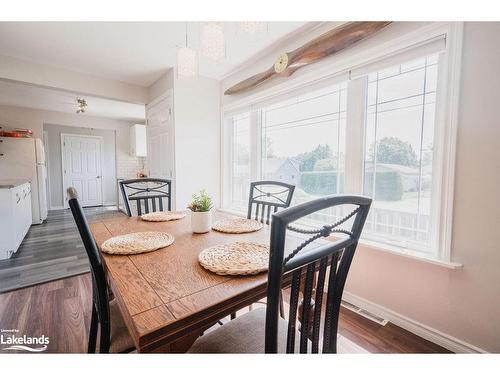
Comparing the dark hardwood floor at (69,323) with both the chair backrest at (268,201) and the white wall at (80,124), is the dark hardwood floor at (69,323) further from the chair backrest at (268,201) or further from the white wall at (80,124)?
the white wall at (80,124)

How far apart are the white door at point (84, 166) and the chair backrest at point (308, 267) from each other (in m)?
6.65

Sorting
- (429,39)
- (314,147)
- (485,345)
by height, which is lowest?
(485,345)

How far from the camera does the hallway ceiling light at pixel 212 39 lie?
1205 millimetres

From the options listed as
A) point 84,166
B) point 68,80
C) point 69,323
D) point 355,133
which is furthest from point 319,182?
point 84,166

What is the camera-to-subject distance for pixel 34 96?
4.14 metres

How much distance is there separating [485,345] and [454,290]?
0.29 meters

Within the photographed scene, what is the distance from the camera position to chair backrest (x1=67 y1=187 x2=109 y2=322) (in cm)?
82

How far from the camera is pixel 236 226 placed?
56.1 inches

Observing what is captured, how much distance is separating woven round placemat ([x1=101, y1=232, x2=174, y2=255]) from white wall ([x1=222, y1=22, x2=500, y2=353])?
1586 mm

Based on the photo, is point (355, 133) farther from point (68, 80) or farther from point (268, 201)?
point (68, 80)

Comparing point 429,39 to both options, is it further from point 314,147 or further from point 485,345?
point 485,345

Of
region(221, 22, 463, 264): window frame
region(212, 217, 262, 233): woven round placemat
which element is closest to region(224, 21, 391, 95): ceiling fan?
region(221, 22, 463, 264): window frame

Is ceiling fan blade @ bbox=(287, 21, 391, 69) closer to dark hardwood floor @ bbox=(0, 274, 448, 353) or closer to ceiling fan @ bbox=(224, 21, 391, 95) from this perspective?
ceiling fan @ bbox=(224, 21, 391, 95)
